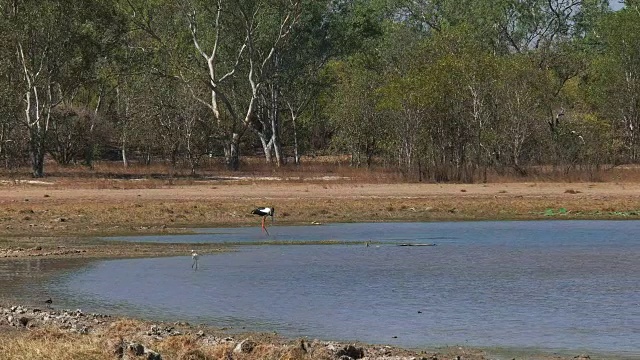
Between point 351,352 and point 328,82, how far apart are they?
234 ft

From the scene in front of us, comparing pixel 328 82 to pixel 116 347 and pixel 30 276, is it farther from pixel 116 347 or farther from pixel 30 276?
pixel 116 347

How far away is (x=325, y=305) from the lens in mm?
17000

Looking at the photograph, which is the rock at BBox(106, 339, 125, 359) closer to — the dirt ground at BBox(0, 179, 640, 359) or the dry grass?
the dry grass

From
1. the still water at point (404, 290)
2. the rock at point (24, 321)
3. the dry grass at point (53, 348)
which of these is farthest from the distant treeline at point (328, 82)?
the dry grass at point (53, 348)

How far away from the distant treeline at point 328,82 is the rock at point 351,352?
122ft

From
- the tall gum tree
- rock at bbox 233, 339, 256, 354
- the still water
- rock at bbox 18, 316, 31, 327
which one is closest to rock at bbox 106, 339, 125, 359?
rock at bbox 233, 339, 256, 354

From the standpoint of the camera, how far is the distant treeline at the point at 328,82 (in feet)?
188

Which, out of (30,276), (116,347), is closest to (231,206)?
(30,276)

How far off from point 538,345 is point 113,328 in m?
5.30

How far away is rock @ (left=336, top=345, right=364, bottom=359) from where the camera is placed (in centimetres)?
1202

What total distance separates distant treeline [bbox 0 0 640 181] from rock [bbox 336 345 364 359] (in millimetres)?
37227

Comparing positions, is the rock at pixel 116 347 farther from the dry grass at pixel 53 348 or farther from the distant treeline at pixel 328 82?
the distant treeline at pixel 328 82

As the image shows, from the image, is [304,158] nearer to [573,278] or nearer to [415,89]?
[415,89]

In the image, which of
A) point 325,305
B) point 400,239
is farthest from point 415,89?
point 325,305
